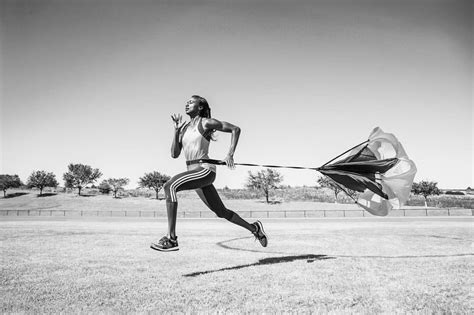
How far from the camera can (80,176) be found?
109 m

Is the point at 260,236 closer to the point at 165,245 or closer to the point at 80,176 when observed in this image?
the point at 165,245

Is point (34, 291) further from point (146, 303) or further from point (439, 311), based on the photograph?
point (439, 311)

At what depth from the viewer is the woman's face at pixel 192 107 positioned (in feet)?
20.1

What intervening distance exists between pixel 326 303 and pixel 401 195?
3.59 m

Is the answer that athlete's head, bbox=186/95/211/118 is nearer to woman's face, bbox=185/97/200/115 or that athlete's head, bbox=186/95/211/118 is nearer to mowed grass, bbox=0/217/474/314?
woman's face, bbox=185/97/200/115

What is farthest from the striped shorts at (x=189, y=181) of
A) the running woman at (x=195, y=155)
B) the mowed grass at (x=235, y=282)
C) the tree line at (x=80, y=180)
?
the tree line at (x=80, y=180)

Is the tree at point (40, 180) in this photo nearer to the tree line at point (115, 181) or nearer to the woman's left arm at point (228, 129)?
the tree line at point (115, 181)

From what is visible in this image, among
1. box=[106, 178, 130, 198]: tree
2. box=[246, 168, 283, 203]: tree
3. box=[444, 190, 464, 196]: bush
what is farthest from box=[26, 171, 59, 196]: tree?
box=[444, 190, 464, 196]: bush

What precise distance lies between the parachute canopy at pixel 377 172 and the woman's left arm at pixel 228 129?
2331mm

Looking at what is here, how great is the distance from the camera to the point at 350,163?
7.31m

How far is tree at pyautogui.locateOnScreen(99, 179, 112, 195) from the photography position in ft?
359

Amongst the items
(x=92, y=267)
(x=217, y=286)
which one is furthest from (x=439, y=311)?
(x=92, y=267)

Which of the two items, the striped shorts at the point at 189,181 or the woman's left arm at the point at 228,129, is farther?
the striped shorts at the point at 189,181

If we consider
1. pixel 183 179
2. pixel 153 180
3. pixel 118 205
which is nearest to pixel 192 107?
pixel 183 179
